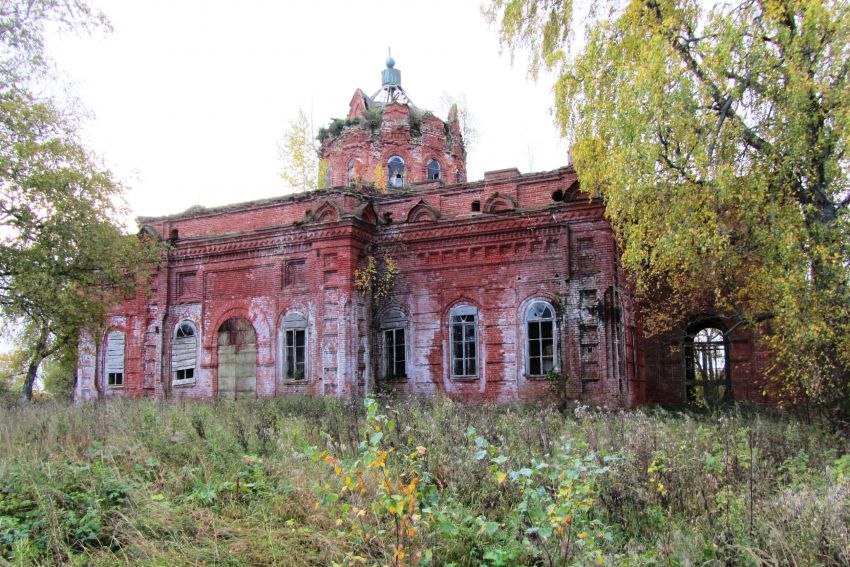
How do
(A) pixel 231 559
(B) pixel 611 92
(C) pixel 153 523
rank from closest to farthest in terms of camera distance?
(A) pixel 231 559, (C) pixel 153 523, (B) pixel 611 92

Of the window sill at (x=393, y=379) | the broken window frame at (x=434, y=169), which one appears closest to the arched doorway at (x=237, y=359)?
the window sill at (x=393, y=379)

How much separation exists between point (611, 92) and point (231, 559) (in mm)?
8868

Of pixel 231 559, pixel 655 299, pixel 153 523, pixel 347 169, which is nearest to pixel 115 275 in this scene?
pixel 153 523

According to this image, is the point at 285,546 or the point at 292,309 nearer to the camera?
the point at 285,546

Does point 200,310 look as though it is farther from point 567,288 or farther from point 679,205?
point 679,205

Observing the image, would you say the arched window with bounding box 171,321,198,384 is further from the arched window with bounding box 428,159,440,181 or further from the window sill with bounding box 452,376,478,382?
the arched window with bounding box 428,159,440,181

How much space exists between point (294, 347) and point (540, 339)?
631cm

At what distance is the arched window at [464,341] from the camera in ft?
52.5

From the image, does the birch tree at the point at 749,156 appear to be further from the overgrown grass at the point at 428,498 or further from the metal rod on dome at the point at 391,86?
the metal rod on dome at the point at 391,86

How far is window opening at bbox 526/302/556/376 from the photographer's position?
601 inches

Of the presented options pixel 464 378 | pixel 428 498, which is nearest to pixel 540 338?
pixel 464 378

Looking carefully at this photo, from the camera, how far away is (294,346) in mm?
16969

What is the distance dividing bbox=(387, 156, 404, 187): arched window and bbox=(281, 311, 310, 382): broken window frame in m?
11.9

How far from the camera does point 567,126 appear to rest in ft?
38.0
